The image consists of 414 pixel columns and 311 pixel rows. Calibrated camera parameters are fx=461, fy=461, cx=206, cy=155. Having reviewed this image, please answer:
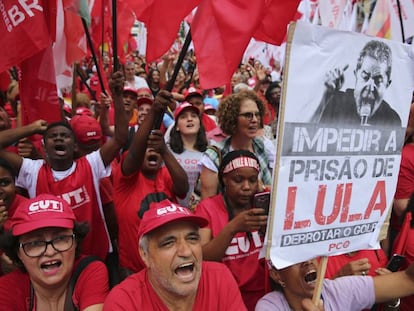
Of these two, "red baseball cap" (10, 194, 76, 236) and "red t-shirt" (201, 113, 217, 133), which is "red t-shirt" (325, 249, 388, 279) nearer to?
"red baseball cap" (10, 194, 76, 236)

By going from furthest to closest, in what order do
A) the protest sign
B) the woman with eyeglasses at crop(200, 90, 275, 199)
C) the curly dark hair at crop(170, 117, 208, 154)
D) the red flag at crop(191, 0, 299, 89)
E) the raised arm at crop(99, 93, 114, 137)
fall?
the raised arm at crop(99, 93, 114, 137), the curly dark hair at crop(170, 117, 208, 154), the woman with eyeglasses at crop(200, 90, 275, 199), the red flag at crop(191, 0, 299, 89), the protest sign

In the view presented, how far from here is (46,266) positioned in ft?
6.68

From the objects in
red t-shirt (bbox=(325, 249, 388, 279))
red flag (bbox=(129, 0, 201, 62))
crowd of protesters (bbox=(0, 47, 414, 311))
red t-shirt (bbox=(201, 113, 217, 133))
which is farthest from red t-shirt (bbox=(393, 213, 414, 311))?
red t-shirt (bbox=(201, 113, 217, 133))

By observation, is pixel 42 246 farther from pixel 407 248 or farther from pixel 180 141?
pixel 180 141

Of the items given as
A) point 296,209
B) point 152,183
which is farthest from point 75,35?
point 296,209

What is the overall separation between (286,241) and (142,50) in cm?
1025

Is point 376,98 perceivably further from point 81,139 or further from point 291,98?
point 81,139

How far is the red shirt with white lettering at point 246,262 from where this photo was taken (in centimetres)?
246

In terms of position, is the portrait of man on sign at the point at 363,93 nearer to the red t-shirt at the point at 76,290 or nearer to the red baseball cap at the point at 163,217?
the red baseball cap at the point at 163,217

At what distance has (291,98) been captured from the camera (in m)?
1.68

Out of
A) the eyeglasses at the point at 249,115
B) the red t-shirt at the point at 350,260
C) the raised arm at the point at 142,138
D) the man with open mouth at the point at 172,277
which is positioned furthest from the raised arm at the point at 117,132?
the red t-shirt at the point at 350,260

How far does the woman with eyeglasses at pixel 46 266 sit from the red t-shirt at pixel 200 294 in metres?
0.19

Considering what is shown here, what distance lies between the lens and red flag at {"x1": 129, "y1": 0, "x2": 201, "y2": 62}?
2809 mm

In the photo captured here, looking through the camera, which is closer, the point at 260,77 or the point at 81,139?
the point at 81,139
